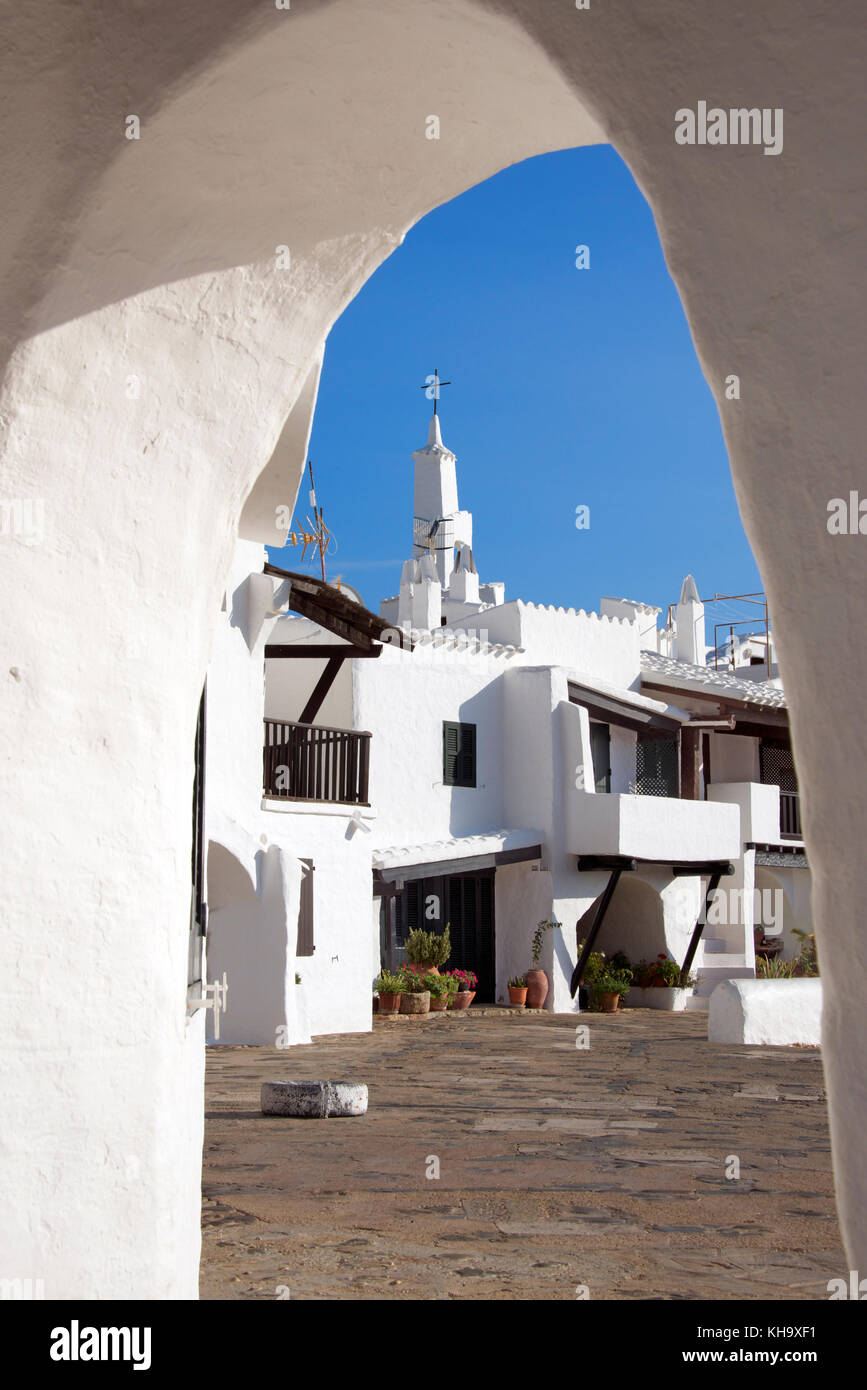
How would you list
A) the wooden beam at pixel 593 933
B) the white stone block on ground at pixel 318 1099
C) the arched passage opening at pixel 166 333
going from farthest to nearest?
the wooden beam at pixel 593 933
the white stone block on ground at pixel 318 1099
the arched passage opening at pixel 166 333

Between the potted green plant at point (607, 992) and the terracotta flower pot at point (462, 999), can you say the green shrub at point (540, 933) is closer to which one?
the potted green plant at point (607, 992)

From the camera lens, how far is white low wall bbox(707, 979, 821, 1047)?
14078mm

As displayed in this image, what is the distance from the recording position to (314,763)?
16.8 meters

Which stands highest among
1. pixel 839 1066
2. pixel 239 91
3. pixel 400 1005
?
pixel 239 91

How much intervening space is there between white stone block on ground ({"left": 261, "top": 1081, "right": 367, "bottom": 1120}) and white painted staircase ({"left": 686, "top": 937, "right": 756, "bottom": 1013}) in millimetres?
14666

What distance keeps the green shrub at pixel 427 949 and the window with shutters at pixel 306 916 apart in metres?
3.35

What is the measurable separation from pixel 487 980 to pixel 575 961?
1.48 metres

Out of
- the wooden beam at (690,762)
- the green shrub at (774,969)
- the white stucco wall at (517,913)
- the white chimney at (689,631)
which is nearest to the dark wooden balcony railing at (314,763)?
the white stucco wall at (517,913)

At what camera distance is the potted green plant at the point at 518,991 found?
798 inches

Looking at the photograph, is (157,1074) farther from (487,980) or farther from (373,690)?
(487,980)

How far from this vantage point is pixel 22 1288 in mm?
2664

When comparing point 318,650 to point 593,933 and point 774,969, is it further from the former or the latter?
point 774,969

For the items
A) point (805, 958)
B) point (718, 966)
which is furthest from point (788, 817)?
point (718, 966)
